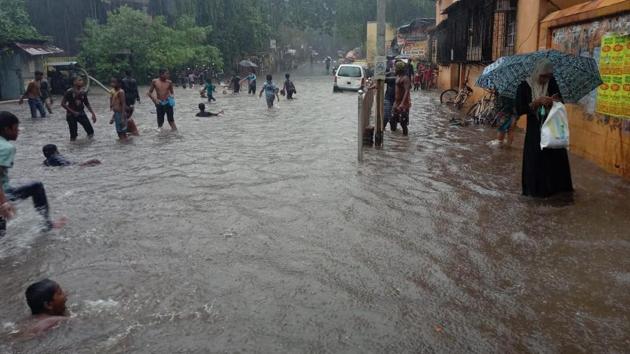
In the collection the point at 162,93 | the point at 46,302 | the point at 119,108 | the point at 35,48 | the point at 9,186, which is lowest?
the point at 46,302

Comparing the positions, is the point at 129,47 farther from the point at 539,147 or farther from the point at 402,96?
the point at 539,147

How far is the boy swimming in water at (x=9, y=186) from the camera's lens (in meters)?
4.86

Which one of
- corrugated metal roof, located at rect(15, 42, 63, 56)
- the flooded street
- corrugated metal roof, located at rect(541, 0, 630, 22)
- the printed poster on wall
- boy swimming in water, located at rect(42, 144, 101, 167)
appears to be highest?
corrugated metal roof, located at rect(15, 42, 63, 56)

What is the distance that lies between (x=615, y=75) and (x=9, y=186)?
766 centimetres

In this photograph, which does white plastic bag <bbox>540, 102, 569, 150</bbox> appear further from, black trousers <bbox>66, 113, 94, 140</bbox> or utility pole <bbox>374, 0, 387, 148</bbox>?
black trousers <bbox>66, 113, 94, 140</bbox>

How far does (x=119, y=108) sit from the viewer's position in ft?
38.5

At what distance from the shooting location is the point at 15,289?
4.37 m

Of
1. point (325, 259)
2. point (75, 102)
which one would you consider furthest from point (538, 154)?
point (75, 102)

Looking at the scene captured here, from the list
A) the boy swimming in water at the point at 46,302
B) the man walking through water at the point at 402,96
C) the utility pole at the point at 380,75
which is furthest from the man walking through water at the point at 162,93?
the boy swimming in water at the point at 46,302

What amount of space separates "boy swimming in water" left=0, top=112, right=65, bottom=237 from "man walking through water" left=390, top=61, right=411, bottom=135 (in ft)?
24.1

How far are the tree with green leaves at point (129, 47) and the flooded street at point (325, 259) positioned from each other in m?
24.9

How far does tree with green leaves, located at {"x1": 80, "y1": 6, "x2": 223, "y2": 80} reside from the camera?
1265 inches

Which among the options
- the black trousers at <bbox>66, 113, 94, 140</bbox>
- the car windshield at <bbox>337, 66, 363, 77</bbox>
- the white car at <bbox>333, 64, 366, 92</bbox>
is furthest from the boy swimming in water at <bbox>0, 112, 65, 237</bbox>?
the car windshield at <bbox>337, 66, 363, 77</bbox>

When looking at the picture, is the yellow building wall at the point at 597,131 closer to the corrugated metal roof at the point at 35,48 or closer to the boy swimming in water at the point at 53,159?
the boy swimming in water at the point at 53,159
